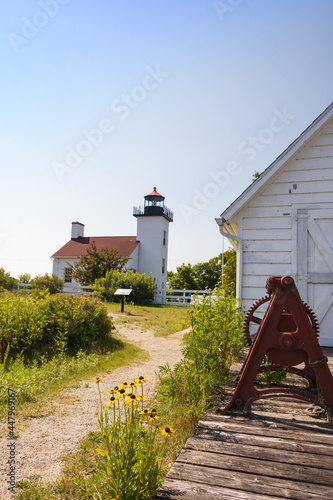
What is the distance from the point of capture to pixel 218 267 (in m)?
51.9

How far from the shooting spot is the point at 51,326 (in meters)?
8.70

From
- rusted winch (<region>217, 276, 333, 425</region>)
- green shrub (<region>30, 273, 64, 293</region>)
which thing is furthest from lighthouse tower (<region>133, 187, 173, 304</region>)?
rusted winch (<region>217, 276, 333, 425</region>)

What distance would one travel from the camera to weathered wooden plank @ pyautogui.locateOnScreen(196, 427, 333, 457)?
2.83 m

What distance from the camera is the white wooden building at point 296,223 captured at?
771cm

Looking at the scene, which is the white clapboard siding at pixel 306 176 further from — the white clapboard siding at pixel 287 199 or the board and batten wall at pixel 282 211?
the white clapboard siding at pixel 287 199

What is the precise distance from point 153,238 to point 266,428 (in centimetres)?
3334

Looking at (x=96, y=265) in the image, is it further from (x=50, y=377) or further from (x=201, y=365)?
(x=201, y=365)

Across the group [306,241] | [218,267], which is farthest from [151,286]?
[218,267]

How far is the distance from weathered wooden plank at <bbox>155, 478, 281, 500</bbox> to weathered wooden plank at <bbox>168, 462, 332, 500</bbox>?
0.15 ft

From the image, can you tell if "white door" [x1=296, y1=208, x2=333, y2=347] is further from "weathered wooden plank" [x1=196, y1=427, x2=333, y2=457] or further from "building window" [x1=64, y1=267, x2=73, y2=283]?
"building window" [x1=64, y1=267, x2=73, y2=283]

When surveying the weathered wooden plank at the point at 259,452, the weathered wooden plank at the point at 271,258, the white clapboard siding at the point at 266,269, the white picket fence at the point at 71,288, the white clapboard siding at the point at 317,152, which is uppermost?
the white clapboard siding at the point at 317,152

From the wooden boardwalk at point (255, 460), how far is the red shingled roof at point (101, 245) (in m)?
32.5

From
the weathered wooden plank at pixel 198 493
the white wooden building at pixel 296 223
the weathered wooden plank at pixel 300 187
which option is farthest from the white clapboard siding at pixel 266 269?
the weathered wooden plank at pixel 198 493

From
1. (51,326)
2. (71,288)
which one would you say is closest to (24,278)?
(71,288)
